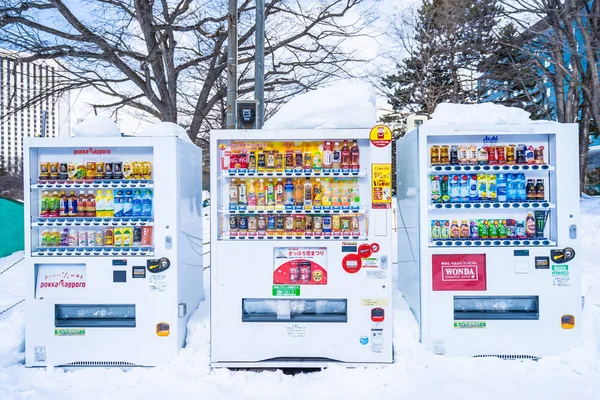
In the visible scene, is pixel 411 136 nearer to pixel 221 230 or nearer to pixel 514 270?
pixel 514 270

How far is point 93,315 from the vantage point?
392 cm

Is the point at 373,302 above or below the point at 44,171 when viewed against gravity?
below

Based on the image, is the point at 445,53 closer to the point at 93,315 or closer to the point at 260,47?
the point at 260,47

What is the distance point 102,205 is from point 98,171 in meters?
0.34

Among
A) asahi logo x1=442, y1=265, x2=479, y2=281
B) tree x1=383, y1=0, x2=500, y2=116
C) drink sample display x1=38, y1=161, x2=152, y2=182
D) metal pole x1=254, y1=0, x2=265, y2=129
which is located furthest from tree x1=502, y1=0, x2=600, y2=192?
drink sample display x1=38, y1=161, x2=152, y2=182

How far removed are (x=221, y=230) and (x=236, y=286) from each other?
1.79 feet

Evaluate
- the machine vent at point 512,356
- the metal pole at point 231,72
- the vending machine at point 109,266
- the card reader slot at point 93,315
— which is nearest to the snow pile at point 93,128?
the vending machine at point 109,266

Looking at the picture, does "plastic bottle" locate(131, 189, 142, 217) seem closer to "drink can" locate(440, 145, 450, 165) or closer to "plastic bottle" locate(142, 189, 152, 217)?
"plastic bottle" locate(142, 189, 152, 217)

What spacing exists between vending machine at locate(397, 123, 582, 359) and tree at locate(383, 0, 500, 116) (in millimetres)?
11675

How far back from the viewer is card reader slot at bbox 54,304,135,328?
3.85 meters

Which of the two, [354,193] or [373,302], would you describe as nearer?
[373,302]

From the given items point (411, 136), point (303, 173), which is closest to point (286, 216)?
point (303, 173)

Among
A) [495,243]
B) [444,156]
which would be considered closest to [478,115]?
[444,156]

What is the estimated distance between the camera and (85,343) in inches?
151
